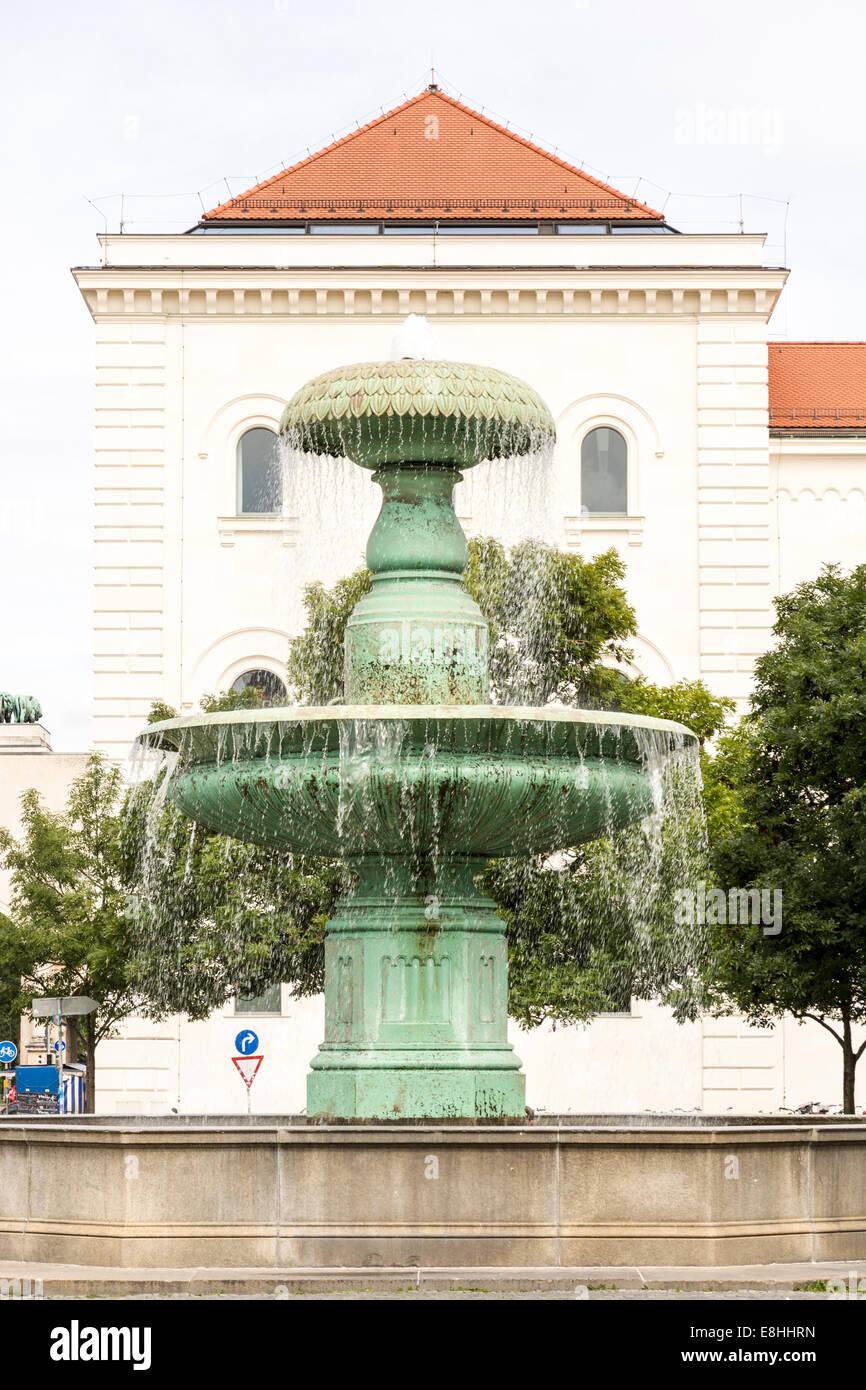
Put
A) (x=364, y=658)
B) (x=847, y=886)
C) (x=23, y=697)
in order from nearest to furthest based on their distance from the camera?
(x=364, y=658) → (x=847, y=886) → (x=23, y=697)

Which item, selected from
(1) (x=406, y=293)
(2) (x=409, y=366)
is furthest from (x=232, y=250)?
(2) (x=409, y=366)

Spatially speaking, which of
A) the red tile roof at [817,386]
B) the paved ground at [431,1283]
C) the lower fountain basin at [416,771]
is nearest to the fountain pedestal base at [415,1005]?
the lower fountain basin at [416,771]

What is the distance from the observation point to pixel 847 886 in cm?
2578

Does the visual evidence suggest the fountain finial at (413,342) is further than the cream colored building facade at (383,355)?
No

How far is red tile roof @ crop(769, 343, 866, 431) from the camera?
1660 inches

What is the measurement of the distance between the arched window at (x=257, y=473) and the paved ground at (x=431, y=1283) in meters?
29.3

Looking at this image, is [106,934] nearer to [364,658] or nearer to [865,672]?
[865,672]

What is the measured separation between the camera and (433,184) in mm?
41219

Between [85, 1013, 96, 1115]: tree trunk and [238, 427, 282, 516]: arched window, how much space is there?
400 inches

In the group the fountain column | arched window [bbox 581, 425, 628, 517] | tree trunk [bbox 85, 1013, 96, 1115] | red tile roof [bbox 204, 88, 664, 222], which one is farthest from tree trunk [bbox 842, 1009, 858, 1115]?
red tile roof [bbox 204, 88, 664, 222]

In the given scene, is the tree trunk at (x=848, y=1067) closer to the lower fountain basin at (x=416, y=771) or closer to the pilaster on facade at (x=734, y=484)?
the pilaster on facade at (x=734, y=484)

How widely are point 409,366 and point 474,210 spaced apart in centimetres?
2661

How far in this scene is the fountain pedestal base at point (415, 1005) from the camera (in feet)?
44.8

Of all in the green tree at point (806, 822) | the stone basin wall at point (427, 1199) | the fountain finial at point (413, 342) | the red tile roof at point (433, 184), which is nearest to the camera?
the stone basin wall at point (427, 1199)
